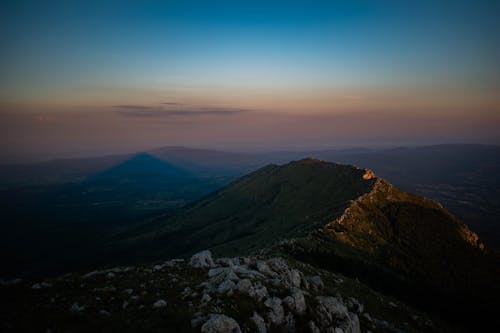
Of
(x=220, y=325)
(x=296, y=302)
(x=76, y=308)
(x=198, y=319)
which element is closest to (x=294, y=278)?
(x=296, y=302)

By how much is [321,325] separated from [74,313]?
27875mm

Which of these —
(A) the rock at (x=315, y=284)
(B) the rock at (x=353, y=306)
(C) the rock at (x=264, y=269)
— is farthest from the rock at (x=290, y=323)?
(B) the rock at (x=353, y=306)

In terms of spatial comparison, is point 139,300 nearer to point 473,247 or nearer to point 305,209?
point 305,209

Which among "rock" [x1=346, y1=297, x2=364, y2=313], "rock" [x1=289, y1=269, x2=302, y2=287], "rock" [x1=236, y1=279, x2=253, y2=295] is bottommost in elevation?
"rock" [x1=346, y1=297, x2=364, y2=313]

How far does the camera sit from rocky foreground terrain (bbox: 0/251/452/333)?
23.2 meters

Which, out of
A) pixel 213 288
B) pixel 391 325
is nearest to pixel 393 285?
pixel 391 325

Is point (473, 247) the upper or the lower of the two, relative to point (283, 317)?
lower

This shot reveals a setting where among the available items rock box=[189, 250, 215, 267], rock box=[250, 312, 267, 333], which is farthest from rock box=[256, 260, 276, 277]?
rock box=[250, 312, 267, 333]

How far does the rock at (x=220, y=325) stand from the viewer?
22719mm

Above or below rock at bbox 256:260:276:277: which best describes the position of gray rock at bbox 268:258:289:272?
below

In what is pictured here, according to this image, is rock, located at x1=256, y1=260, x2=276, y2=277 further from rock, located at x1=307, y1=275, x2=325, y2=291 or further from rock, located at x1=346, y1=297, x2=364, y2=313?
rock, located at x1=346, y1=297, x2=364, y2=313

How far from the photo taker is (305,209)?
19112cm

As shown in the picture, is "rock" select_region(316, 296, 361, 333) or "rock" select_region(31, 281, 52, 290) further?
"rock" select_region(316, 296, 361, 333)

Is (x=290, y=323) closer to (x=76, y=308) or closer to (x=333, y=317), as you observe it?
(x=333, y=317)
